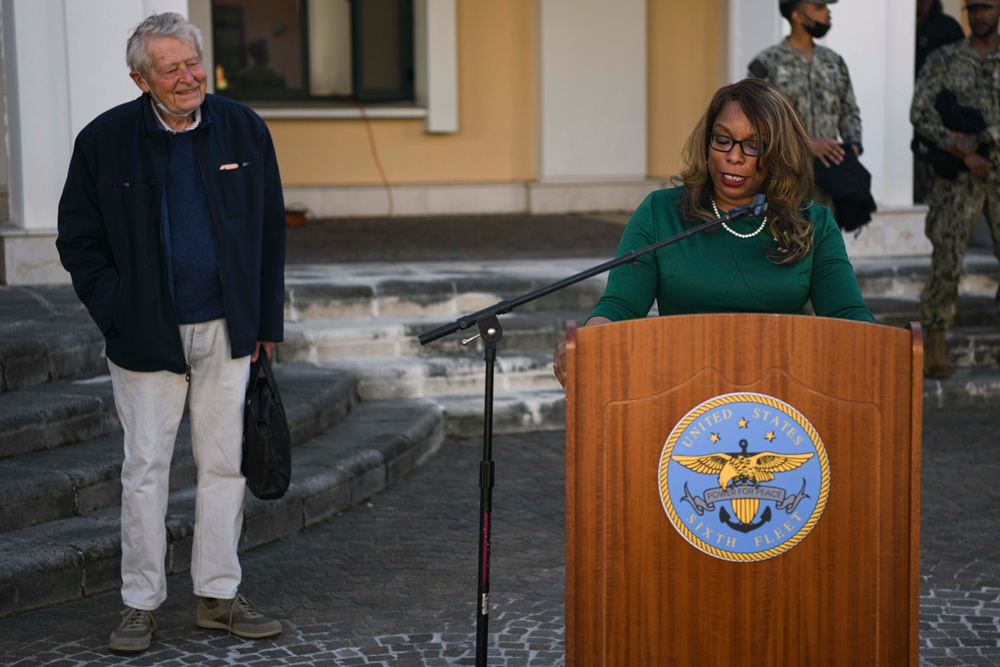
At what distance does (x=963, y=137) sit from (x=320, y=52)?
7.54 metres

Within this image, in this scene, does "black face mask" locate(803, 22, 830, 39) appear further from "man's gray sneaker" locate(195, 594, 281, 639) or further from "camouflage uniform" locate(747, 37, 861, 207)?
"man's gray sneaker" locate(195, 594, 281, 639)

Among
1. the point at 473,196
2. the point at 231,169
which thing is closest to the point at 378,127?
the point at 473,196

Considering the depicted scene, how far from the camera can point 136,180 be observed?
4.33 metres

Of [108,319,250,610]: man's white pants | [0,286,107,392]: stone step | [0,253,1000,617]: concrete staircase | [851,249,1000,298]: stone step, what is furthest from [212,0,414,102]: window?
[108,319,250,610]: man's white pants

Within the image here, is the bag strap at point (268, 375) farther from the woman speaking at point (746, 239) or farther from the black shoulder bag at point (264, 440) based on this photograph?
the woman speaking at point (746, 239)

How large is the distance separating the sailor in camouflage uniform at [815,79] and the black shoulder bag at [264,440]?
3779 millimetres

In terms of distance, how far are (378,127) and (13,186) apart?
17.1 feet

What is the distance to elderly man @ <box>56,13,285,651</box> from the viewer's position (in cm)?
434

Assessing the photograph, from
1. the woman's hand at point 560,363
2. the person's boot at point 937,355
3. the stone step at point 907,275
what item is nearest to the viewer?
the woman's hand at point 560,363

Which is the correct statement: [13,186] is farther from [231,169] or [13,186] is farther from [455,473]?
[231,169]

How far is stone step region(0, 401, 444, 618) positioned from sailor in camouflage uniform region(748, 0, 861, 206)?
2.48 meters

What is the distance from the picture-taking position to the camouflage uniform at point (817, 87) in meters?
7.42

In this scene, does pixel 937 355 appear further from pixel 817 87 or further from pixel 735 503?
pixel 735 503

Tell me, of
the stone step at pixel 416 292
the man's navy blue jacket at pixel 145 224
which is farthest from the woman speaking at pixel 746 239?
the stone step at pixel 416 292
